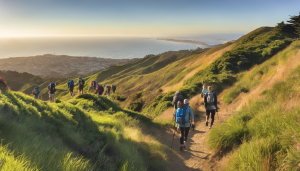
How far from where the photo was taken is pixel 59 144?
390cm

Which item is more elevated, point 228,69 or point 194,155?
point 228,69

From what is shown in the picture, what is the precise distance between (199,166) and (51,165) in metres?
5.02

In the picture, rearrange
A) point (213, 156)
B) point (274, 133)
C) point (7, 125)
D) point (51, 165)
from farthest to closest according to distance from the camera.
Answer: point (213, 156), point (274, 133), point (7, 125), point (51, 165)

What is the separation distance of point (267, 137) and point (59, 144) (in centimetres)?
535


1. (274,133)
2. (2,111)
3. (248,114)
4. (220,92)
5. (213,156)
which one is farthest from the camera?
(220,92)

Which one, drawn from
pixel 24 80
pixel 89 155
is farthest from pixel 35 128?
pixel 24 80

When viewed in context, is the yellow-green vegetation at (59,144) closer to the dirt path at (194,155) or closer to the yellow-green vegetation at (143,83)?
the dirt path at (194,155)

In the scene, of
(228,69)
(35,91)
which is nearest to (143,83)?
(228,69)

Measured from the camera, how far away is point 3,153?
8.10 ft

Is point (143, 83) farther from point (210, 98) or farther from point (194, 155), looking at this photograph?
point (194, 155)

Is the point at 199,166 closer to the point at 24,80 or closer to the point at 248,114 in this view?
the point at 248,114

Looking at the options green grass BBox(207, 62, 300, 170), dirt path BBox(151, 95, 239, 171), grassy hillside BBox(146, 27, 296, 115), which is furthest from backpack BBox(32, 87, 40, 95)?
green grass BBox(207, 62, 300, 170)

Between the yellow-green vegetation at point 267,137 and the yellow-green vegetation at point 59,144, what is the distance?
2399 mm

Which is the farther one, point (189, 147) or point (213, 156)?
point (189, 147)
